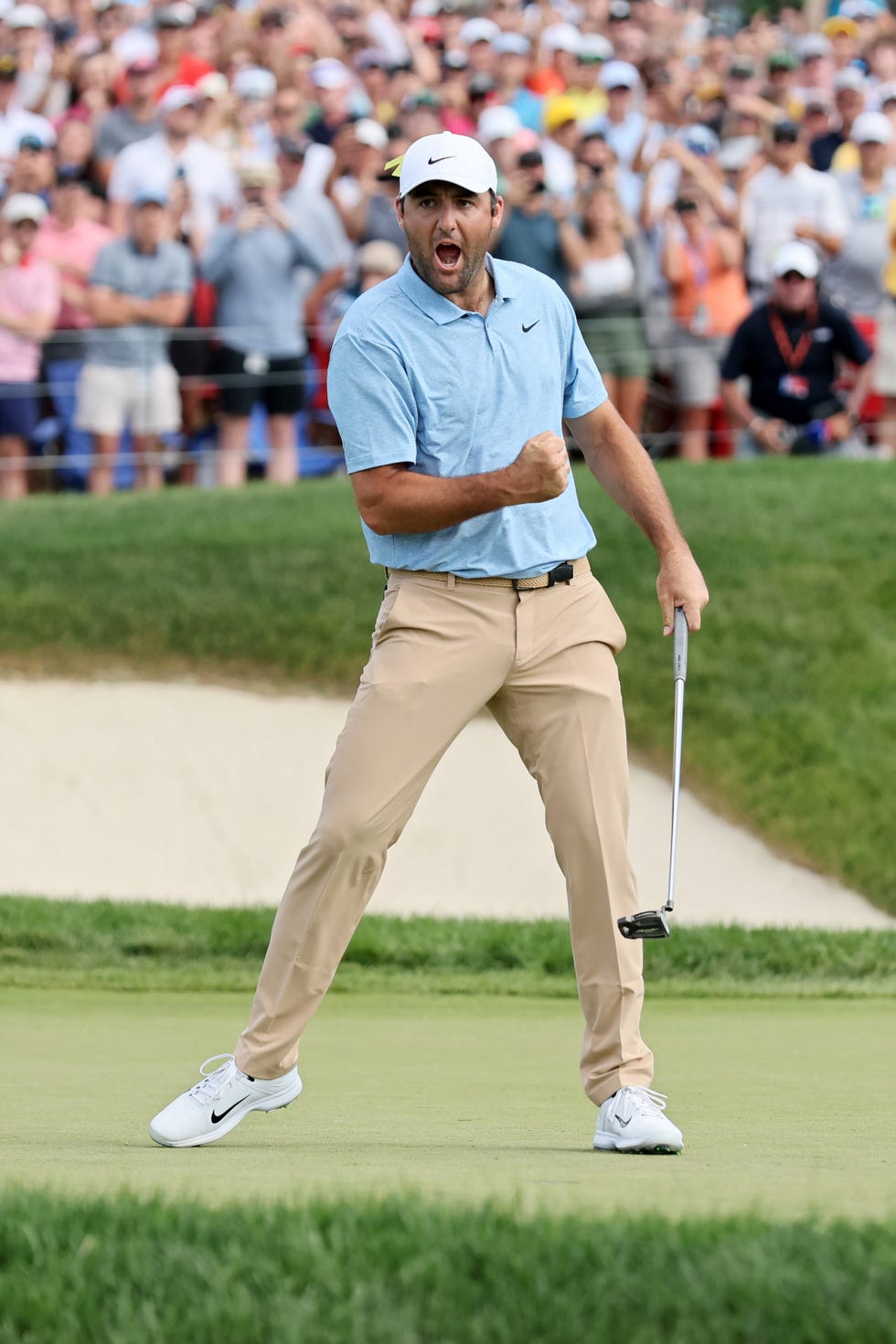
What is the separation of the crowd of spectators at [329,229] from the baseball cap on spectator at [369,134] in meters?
0.02

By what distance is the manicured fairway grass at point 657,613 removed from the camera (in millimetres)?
11383

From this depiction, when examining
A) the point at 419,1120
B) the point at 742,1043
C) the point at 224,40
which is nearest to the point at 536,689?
the point at 419,1120

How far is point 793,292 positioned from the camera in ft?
42.8

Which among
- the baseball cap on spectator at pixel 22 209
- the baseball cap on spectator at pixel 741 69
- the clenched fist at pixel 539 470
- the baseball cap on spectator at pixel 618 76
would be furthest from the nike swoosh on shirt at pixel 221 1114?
the baseball cap on spectator at pixel 741 69

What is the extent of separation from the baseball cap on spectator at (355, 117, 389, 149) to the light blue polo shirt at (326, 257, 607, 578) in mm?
9762

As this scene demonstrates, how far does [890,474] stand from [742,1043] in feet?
26.4

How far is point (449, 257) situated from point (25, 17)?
11.6m

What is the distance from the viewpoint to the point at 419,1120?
4.93 metres

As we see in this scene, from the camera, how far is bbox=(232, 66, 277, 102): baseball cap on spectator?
1468cm

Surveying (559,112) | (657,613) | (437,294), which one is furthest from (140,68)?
(437,294)

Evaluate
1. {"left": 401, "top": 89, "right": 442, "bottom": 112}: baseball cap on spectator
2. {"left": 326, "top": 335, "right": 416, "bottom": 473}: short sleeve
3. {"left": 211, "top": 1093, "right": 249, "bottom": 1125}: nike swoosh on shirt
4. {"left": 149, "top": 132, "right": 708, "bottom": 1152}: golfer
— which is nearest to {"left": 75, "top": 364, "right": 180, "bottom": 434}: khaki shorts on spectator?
{"left": 401, "top": 89, "right": 442, "bottom": 112}: baseball cap on spectator

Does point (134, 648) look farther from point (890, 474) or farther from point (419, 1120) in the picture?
point (419, 1120)

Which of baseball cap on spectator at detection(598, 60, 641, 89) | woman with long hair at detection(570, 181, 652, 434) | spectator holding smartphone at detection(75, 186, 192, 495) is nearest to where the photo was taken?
spectator holding smartphone at detection(75, 186, 192, 495)

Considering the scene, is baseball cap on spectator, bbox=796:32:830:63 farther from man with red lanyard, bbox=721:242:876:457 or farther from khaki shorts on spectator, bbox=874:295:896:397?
man with red lanyard, bbox=721:242:876:457
